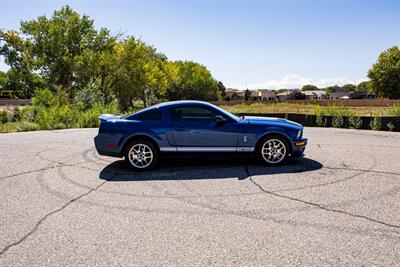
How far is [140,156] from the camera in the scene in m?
6.60

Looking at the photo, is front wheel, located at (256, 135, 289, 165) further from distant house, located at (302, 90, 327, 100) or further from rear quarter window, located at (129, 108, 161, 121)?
distant house, located at (302, 90, 327, 100)

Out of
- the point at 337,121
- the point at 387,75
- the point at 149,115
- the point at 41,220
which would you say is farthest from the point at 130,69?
the point at 387,75

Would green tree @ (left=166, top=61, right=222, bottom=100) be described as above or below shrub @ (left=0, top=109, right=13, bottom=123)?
above

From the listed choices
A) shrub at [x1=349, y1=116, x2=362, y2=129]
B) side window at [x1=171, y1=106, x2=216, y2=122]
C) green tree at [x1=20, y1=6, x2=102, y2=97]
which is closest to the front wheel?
side window at [x1=171, y1=106, x2=216, y2=122]

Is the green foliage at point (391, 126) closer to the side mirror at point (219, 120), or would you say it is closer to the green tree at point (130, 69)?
the side mirror at point (219, 120)

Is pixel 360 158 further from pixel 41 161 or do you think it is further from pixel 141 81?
pixel 141 81

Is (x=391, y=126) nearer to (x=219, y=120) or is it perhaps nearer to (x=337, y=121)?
(x=337, y=121)

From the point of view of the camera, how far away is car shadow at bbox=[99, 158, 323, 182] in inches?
241

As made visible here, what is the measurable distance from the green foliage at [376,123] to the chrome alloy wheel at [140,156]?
1161 cm

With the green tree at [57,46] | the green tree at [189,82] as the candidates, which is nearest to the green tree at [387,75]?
the green tree at [189,82]

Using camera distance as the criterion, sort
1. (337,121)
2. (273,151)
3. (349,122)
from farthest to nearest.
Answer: (337,121) → (349,122) → (273,151)

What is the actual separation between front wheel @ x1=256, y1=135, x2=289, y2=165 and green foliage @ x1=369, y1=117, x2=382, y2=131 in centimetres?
945

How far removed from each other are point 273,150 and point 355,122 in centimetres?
991

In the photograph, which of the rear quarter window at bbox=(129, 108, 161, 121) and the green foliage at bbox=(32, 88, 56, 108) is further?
the green foliage at bbox=(32, 88, 56, 108)
